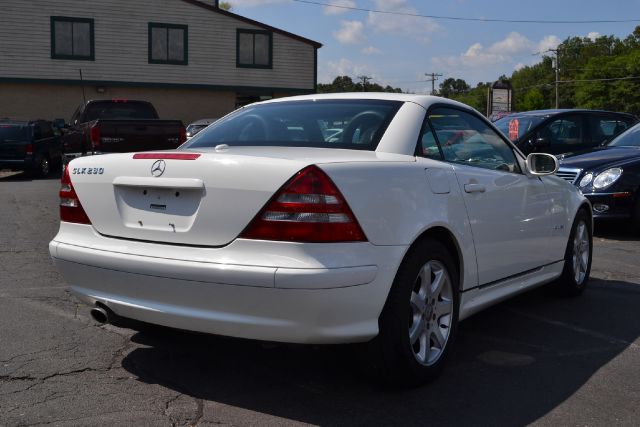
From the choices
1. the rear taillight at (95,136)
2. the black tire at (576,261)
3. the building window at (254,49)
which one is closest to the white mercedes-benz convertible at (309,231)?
the black tire at (576,261)

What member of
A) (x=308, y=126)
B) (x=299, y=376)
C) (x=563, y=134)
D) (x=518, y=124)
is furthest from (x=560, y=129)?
(x=299, y=376)

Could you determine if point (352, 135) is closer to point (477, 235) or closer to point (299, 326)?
point (477, 235)

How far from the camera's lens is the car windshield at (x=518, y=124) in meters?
12.1

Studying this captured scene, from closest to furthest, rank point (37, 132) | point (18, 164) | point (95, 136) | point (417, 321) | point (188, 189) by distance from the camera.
→ point (188, 189) → point (417, 321) → point (95, 136) → point (18, 164) → point (37, 132)

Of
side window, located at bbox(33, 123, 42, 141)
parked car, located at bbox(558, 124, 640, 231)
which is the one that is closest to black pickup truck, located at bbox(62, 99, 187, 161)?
side window, located at bbox(33, 123, 42, 141)

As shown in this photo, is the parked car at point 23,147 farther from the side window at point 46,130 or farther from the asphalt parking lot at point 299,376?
the asphalt parking lot at point 299,376

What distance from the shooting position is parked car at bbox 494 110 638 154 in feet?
39.2

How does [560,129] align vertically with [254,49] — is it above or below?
below

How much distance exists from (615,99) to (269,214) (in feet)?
316

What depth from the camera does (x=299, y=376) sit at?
13.7 feet

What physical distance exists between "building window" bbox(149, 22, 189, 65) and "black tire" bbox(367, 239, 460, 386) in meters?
29.4

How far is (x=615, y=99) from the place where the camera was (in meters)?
91.4

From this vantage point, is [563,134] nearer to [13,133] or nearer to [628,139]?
[628,139]

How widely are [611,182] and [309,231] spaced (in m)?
6.98
